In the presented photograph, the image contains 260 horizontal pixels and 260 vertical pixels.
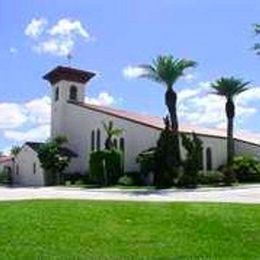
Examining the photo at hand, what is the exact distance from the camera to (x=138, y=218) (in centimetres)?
1681

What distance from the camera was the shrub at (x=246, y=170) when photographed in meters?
51.6

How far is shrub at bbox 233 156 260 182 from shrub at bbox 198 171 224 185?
2.09 m

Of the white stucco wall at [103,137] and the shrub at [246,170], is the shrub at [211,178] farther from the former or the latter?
the white stucco wall at [103,137]

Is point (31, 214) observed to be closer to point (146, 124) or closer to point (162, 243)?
point (162, 243)

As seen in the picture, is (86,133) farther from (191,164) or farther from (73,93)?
(191,164)

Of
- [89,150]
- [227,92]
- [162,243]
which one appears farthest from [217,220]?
[89,150]

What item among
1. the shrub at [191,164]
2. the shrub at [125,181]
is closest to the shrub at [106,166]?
the shrub at [125,181]

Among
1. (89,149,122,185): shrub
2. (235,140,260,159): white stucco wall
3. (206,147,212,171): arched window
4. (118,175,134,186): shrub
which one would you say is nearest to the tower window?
(89,149,122,185): shrub

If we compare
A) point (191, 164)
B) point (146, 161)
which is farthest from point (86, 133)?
point (191, 164)

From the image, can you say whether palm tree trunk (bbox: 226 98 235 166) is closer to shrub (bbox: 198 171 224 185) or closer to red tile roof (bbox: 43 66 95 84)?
shrub (bbox: 198 171 224 185)

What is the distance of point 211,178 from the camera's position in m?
48.9

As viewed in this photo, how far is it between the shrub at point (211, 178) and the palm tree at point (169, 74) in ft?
13.7

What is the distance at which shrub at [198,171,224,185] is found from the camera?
47656 mm

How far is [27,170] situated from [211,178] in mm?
20234
